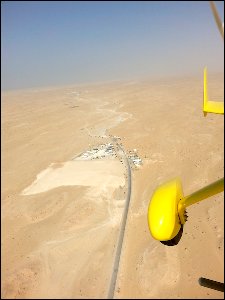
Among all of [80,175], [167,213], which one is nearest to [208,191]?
[167,213]

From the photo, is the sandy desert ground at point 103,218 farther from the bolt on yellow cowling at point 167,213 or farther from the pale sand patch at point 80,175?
the bolt on yellow cowling at point 167,213

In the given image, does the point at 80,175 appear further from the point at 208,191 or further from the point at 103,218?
the point at 208,191

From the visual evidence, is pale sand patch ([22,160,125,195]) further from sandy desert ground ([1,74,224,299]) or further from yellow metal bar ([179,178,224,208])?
yellow metal bar ([179,178,224,208])

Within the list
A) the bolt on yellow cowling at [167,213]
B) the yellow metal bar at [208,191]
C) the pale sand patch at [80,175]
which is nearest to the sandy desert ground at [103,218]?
the pale sand patch at [80,175]

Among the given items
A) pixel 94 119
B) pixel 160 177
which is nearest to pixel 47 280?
pixel 160 177

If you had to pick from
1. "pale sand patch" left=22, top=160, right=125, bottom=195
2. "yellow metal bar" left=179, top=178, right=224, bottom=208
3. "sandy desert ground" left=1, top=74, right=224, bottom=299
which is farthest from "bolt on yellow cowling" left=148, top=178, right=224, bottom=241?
"pale sand patch" left=22, top=160, right=125, bottom=195

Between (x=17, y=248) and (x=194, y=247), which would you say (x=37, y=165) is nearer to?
(x=17, y=248)
